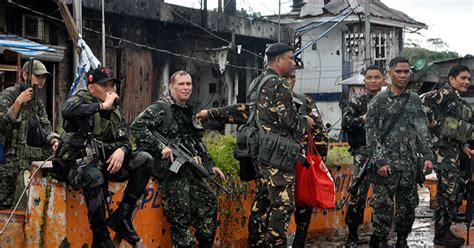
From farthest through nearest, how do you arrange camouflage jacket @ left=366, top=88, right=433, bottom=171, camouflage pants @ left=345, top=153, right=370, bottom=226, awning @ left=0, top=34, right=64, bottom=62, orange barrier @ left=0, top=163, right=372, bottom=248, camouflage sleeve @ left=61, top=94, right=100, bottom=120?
1. awning @ left=0, top=34, right=64, bottom=62
2. camouflage pants @ left=345, top=153, right=370, bottom=226
3. camouflage jacket @ left=366, top=88, right=433, bottom=171
4. orange barrier @ left=0, top=163, right=372, bottom=248
5. camouflage sleeve @ left=61, top=94, right=100, bottom=120

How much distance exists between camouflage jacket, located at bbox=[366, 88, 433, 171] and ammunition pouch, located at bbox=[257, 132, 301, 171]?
139cm

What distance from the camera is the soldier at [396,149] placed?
7.12 metres

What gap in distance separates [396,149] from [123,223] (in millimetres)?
3012

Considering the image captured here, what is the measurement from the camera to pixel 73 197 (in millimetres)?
5996

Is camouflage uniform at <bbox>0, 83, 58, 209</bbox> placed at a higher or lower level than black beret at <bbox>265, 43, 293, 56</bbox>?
lower

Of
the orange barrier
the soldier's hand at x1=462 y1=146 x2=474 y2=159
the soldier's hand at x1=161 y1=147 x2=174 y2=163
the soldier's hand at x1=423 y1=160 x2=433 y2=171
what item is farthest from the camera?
the soldier's hand at x1=462 y1=146 x2=474 y2=159

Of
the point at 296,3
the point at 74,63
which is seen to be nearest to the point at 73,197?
the point at 74,63

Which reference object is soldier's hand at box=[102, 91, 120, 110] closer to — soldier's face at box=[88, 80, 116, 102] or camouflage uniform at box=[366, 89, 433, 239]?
soldier's face at box=[88, 80, 116, 102]

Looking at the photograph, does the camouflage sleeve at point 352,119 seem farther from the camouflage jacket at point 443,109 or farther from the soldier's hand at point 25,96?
the soldier's hand at point 25,96

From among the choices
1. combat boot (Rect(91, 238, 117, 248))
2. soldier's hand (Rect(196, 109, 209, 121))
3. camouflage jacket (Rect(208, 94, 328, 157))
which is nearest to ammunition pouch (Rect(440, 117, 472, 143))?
camouflage jacket (Rect(208, 94, 328, 157))

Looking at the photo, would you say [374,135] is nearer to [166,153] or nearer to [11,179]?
[166,153]

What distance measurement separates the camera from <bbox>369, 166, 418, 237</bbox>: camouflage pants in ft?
23.3

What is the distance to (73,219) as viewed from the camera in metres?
5.99

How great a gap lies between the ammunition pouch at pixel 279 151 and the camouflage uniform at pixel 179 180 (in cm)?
74
